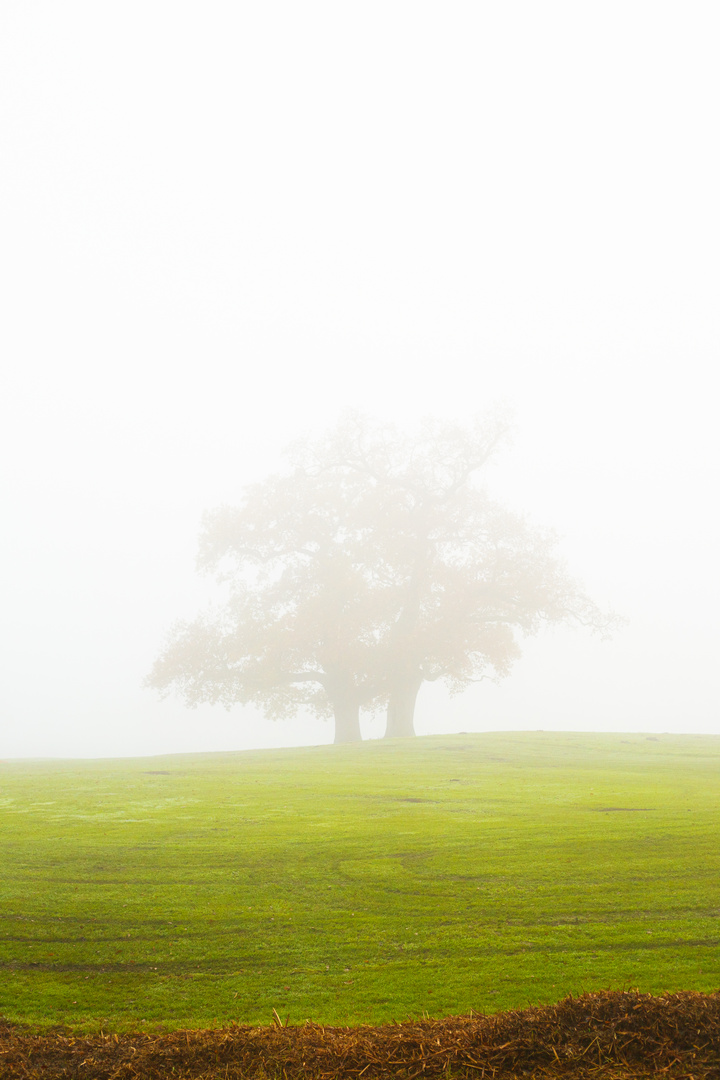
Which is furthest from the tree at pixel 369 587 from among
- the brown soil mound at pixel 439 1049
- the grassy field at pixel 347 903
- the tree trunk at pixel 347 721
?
the brown soil mound at pixel 439 1049

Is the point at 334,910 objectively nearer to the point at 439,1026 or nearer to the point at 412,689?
the point at 439,1026

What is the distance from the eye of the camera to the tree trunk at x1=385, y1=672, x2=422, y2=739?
3453cm

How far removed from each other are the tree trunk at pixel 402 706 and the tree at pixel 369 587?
0.07m

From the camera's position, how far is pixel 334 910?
7102 millimetres

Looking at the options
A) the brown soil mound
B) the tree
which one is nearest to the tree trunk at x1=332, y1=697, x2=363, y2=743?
the tree

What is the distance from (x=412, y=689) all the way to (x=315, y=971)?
2955 cm

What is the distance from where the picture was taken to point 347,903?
730 cm

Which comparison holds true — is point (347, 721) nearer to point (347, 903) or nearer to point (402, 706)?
point (402, 706)

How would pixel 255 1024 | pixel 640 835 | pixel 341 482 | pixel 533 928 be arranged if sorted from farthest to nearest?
1. pixel 341 482
2. pixel 640 835
3. pixel 533 928
4. pixel 255 1024

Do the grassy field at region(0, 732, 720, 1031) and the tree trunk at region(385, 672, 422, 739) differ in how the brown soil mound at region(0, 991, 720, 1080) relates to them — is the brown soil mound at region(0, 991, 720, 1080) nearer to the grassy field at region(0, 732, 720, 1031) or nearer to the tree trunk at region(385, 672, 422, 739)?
the grassy field at region(0, 732, 720, 1031)

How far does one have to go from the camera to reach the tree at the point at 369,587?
108ft

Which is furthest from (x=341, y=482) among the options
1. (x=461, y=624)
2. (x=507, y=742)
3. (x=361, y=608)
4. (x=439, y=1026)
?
(x=439, y=1026)

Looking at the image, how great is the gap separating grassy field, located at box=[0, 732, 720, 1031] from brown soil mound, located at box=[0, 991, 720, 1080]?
1.59 ft

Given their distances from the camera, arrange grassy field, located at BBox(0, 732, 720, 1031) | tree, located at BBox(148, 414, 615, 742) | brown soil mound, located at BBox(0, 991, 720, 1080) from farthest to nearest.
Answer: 1. tree, located at BBox(148, 414, 615, 742)
2. grassy field, located at BBox(0, 732, 720, 1031)
3. brown soil mound, located at BBox(0, 991, 720, 1080)
